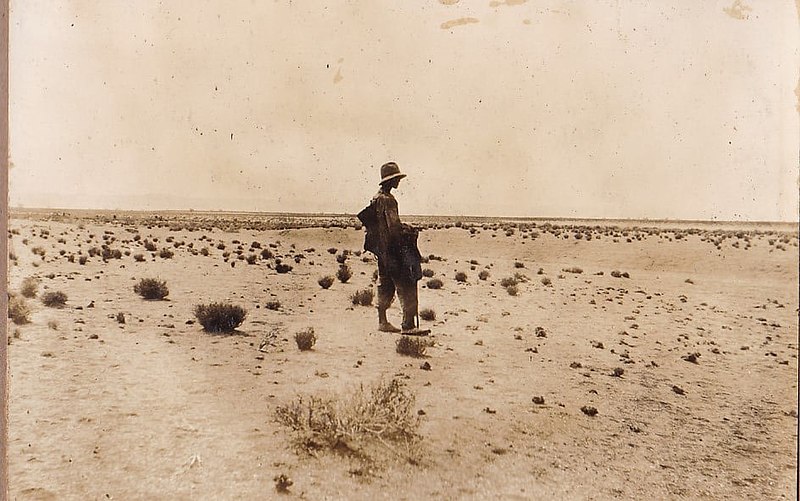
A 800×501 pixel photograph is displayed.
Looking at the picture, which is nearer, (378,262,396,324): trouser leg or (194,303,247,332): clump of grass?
(194,303,247,332): clump of grass

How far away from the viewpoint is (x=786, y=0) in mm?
3926

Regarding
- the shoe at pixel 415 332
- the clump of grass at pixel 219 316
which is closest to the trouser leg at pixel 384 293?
the shoe at pixel 415 332

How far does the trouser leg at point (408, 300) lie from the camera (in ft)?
12.4

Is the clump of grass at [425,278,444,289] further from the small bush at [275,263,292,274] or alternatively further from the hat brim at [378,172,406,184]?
the small bush at [275,263,292,274]

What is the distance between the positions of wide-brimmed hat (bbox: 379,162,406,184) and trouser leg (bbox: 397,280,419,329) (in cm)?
77

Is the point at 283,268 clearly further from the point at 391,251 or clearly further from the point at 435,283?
the point at 435,283

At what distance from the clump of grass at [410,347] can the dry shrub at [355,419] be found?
269mm

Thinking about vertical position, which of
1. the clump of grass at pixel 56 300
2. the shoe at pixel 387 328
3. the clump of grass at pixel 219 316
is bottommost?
the shoe at pixel 387 328

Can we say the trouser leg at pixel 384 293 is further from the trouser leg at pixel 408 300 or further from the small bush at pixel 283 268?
the small bush at pixel 283 268

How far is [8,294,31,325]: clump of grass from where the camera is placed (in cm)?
361

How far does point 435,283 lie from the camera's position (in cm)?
376

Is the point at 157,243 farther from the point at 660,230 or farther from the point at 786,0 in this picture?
the point at 786,0

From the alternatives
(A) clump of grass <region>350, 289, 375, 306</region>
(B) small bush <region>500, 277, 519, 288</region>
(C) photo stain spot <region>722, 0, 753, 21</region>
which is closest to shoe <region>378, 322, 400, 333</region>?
(A) clump of grass <region>350, 289, 375, 306</region>

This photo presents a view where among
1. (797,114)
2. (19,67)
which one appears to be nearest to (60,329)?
(19,67)
